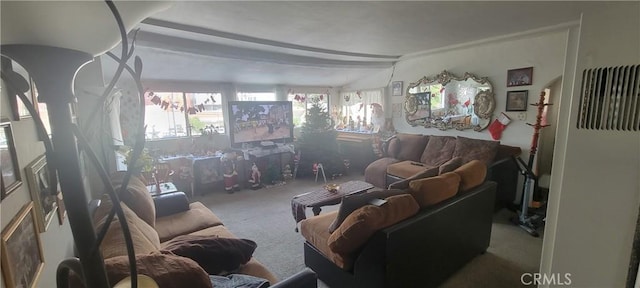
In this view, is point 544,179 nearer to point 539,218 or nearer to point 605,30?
point 539,218

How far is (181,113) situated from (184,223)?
2935mm

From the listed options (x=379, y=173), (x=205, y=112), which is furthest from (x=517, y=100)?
(x=205, y=112)

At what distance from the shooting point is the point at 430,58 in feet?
15.5

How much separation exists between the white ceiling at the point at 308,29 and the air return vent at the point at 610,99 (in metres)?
1.59

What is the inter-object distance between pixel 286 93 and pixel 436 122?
3003mm

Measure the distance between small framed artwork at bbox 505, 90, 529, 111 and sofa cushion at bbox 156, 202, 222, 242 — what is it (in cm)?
401

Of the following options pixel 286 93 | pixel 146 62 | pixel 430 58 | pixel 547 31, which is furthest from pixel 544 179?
pixel 146 62

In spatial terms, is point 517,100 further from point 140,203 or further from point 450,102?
point 140,203

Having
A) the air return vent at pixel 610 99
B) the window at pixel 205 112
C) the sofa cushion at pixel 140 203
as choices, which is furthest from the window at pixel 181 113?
the air return vent at pixel 610 99

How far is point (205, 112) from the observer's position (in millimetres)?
4938

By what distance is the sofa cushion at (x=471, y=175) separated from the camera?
2.24 meters

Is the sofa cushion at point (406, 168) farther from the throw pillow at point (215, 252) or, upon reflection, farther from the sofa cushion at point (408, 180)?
the throw pillow at point (215, 252)

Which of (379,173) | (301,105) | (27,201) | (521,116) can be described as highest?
(301,105)

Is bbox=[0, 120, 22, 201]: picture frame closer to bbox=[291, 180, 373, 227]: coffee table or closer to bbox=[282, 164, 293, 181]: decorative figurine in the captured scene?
bbox=[291, 180, 373, 227]: coffee table
